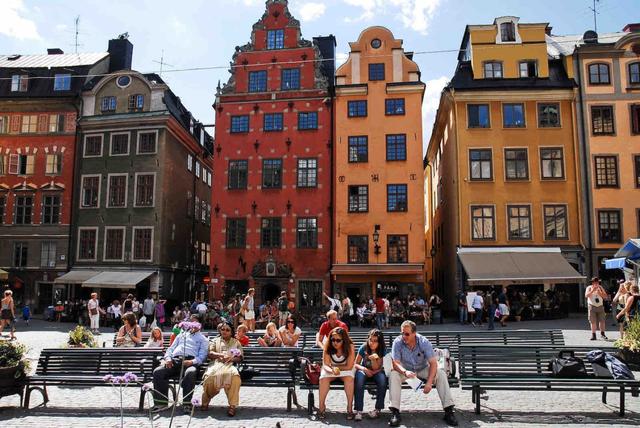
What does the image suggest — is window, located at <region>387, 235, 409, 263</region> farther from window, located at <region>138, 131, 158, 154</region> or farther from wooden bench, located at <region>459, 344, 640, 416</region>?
wooden bench, located at <region>459, 344, 640, 416</region>

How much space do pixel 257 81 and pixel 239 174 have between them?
220 inches

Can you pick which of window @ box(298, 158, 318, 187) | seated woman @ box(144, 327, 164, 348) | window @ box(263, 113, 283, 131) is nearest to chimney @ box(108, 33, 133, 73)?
window @ box(263, 113, 283, 131)

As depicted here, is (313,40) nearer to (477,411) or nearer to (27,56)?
(27,56)

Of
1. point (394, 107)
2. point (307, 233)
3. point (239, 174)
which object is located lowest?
point (307, 233)

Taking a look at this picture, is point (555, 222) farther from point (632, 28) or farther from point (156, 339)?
point (156, 339)

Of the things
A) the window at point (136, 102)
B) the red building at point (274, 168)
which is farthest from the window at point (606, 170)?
the window at point (136, 102)

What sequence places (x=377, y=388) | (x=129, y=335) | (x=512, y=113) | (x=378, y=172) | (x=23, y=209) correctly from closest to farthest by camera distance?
1. (x=377, y=388)
2. (x=129, y=335)
3. (x=512, y=113)
4. (x=378, y=172)
5. (x=23, y=209)

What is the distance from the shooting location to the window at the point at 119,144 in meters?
33.7

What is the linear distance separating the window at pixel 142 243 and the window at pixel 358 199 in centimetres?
1202

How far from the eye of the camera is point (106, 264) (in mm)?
32344

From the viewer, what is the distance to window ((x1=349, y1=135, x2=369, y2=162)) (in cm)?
3053

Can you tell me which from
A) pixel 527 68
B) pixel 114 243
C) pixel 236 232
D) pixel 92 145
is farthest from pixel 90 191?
pixel 527 68

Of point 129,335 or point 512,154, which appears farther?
point 512,154

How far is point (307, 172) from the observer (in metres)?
31.0
